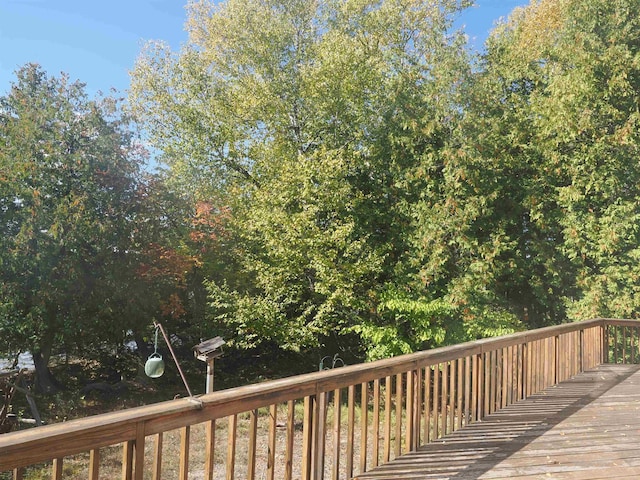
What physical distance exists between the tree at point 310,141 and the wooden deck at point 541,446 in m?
7.52

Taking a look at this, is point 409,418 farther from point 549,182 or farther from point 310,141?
point 310,141

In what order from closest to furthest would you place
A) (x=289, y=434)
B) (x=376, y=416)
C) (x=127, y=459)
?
1. (x=127, y=459)
2. (x=289, y=434)
3. (x=376, y=416)

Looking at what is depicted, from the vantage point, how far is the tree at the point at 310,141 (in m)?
13.0

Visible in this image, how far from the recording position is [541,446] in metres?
4.00

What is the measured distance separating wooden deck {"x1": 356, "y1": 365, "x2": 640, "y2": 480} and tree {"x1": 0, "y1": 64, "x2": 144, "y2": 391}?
10.5m

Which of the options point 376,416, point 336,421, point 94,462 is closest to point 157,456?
point 94,462

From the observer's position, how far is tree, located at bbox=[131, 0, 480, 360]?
13000 mm

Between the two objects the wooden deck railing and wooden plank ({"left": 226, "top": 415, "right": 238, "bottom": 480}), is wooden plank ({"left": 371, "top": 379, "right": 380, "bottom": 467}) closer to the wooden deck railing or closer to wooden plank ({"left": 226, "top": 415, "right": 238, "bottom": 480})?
the wooden deck railing

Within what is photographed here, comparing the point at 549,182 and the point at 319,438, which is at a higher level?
the point at 549,182

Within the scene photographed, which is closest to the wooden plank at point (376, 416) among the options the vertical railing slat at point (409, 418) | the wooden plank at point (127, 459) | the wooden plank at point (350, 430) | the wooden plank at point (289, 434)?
the wooden plank at point (350, 430)

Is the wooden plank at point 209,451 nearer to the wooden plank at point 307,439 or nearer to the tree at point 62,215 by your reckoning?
the wooden plank at point 307,439

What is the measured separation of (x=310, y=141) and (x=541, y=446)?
12.4 meters

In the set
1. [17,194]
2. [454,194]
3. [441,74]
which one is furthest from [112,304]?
[441,74]

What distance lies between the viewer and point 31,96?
43.9ft
